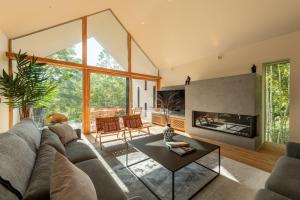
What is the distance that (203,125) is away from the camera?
4434mm

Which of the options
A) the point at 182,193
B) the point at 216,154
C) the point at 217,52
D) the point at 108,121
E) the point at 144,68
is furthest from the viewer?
the point at 144,68

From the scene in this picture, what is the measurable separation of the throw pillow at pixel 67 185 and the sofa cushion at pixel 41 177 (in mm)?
153

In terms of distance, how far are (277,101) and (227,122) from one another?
4.06 feet

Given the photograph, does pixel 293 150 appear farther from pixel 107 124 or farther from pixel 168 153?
pixel 107 124

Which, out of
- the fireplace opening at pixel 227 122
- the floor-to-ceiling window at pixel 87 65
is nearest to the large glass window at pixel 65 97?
the floor-to-ceiling window at pixel 87 65

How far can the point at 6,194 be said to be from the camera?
0.76 metres

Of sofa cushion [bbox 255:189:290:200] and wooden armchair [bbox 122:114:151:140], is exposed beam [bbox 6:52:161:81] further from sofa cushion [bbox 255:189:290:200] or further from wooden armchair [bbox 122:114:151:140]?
sofa cushion [bbox 255:189:290:200]

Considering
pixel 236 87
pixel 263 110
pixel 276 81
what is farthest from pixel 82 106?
pixel 276 81

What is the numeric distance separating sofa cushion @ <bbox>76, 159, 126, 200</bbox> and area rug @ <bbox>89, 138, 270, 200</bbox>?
57 cm

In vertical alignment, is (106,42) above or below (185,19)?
below

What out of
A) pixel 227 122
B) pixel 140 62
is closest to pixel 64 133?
pixel 227 122

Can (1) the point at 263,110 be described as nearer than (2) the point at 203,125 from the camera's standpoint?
Yes

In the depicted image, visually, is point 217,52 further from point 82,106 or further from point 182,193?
Result: point 82,106

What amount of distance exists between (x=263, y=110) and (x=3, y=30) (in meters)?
6.37
